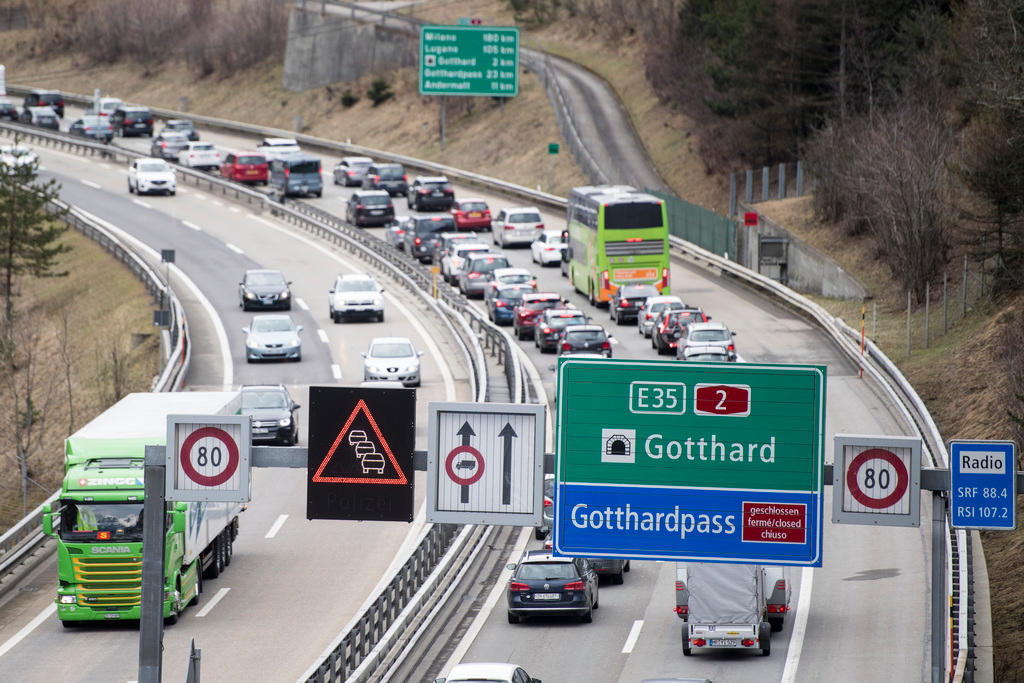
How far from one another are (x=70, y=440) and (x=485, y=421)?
12.8m


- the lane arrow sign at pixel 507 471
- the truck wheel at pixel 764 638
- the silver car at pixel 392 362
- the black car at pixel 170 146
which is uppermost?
the black car at pixel 170 146

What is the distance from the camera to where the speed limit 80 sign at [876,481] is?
51.9ft

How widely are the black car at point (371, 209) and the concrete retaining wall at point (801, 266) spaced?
56.9ft

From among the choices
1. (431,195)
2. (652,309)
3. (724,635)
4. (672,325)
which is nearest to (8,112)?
(431,195)

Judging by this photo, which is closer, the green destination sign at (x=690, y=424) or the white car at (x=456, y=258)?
the green destination sign at (x=690, y=424)

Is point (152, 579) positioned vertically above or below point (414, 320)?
below

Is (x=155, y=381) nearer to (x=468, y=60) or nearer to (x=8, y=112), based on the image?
(x=468, y=60)

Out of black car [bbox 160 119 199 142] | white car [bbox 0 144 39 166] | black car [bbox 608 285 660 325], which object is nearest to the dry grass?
white car [bbox 0 144 39 166]

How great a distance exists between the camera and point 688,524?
1644 centimetres

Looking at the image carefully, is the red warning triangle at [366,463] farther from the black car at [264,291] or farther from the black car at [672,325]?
the black car at [264,291]

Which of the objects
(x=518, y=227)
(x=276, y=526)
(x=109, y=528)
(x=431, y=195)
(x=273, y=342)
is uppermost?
(x=431, y=195)

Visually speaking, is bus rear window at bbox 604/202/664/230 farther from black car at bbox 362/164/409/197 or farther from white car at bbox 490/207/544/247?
black car at bbox 362/164/409/197

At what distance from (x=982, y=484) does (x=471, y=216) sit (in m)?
56.1

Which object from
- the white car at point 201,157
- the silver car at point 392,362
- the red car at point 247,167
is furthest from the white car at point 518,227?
the white car at point 201,157
